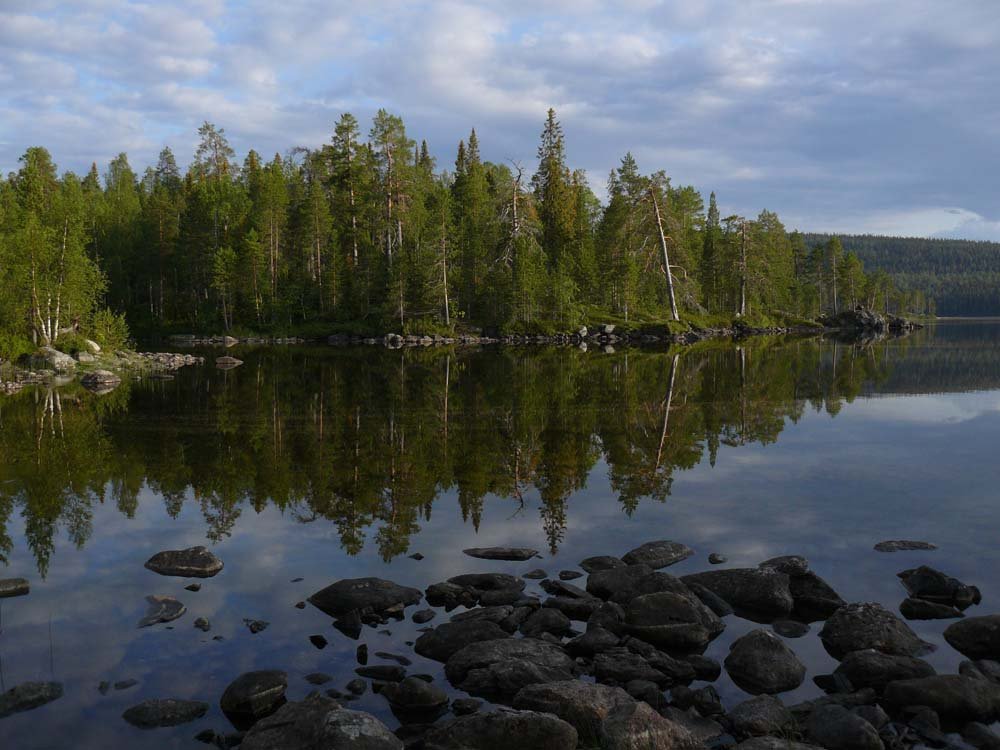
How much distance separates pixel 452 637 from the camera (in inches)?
347

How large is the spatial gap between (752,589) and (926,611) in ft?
7.09

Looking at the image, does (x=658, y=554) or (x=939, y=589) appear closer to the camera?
(x=939, y=589)

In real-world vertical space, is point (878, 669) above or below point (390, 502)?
below

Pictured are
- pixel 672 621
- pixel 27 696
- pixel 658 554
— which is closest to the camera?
pixel 27 696

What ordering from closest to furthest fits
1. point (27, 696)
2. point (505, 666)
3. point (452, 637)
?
point (27, 696) → point (505, 666) → point (452, 637)

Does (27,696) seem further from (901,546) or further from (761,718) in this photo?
(901,546)

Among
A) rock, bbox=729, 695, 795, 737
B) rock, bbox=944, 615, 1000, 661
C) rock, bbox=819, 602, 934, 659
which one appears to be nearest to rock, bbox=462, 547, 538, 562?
rock, bbox=819, 602, 934, 659

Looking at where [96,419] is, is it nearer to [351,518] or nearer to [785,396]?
[351,518]

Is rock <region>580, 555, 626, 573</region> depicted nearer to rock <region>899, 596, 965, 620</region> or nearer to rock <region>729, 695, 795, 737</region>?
rock <region>899, 596, 965, 620</region>

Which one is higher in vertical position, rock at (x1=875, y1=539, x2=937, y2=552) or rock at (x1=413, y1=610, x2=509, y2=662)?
rock at (x1=875, y1=539, x2=937, y2=552)

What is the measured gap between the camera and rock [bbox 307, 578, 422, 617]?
384 inches

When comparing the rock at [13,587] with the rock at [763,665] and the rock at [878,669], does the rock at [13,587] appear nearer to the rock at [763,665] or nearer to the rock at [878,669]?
the rock at [763,665]

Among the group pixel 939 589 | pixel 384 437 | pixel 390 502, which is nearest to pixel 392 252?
pixel 384 437

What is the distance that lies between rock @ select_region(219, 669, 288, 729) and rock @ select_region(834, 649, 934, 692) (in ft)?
19.6
